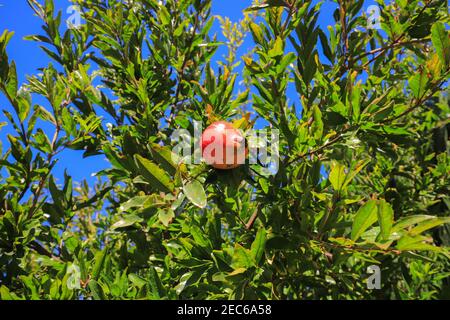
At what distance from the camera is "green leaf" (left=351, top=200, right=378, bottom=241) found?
1326 millimetres

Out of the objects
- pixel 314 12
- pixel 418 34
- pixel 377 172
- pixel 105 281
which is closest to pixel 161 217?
pixel 105 281

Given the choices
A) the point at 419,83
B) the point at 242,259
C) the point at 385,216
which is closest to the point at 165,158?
the point at 242,259

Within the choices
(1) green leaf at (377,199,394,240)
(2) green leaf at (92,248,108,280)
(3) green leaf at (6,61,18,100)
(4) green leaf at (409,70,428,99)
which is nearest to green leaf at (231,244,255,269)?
(1) green leaf at (377,199,394,240)

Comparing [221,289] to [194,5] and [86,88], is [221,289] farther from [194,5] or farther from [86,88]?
[194,5]

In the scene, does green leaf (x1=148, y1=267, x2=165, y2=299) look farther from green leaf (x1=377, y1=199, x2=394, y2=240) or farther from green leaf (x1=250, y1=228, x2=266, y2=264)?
green leaf (x1=377, y1=199, x2=394, y2=240)

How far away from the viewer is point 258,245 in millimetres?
1394

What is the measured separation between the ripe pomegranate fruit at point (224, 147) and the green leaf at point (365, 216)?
0.40 m

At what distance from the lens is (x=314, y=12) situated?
1.80m

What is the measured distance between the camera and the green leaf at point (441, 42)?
1.48 meters

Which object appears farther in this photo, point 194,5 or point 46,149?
point 194,5

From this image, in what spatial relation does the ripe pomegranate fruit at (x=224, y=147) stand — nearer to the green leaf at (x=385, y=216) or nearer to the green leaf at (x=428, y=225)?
the green leaf at (x=385, y=216)

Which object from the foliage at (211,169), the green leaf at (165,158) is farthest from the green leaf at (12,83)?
the green leaf at (165,158)

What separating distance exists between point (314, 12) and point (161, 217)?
1084 millimetres
